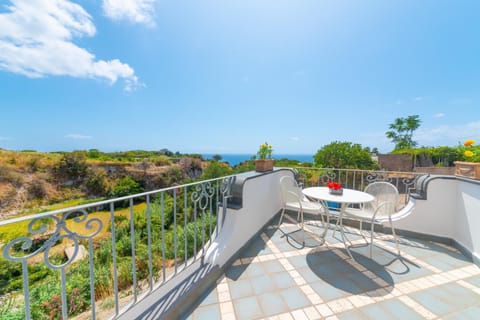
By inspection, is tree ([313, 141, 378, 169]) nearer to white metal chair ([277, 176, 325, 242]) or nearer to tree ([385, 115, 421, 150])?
white metal chair ([277, 176, 325, 242])

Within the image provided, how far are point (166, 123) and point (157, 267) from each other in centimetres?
2425

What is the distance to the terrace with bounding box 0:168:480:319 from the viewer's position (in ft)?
4.74

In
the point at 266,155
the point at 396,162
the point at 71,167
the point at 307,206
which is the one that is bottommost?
the point at 71,167

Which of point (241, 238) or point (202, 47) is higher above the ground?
point (202, 47)

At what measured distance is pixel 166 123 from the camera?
79.7ft

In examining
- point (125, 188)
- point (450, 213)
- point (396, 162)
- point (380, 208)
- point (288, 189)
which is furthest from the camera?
point (125, 188)

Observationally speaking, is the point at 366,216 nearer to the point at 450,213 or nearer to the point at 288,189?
the point at 288,189

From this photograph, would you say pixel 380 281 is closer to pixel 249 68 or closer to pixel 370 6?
pixel 370 6

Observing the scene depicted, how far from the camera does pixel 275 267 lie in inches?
85.3

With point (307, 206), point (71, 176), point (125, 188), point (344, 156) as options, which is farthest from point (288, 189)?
point (71, 176)

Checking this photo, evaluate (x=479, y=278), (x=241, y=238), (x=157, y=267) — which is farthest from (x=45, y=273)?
(x=479, y=278)

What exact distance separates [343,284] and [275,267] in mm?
726

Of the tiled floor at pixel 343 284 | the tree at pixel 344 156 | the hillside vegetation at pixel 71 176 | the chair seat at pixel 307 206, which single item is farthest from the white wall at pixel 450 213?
the hillside vegetation at pixel 71 176

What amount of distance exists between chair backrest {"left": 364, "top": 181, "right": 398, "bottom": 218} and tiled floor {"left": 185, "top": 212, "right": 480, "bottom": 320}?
0.57 meters
